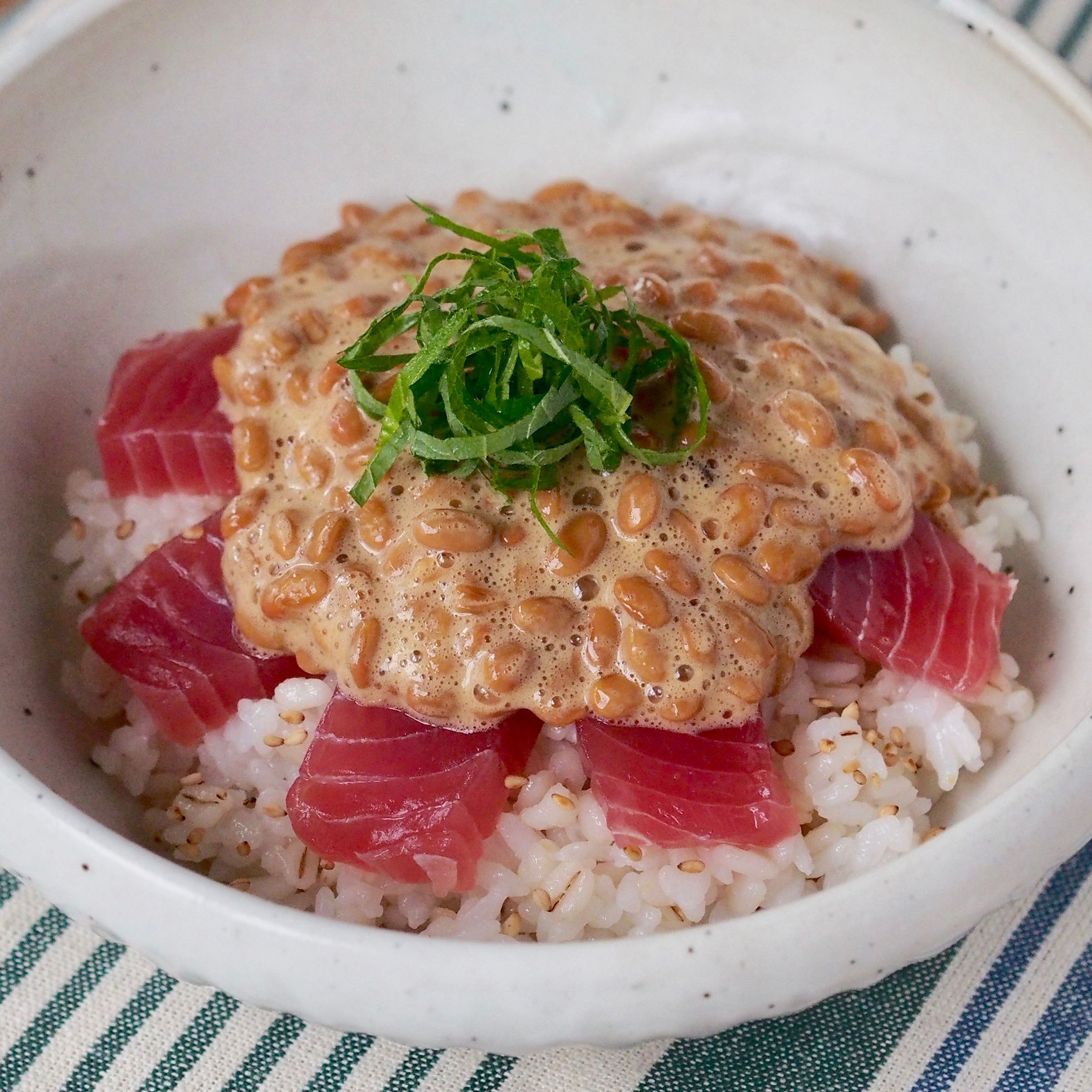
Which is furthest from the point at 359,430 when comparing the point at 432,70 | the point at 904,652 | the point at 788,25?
the point at 788,25

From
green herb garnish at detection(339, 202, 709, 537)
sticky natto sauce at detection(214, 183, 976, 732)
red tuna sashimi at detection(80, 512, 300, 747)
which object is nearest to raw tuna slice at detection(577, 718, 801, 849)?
sticky natto sauce at detection(214, 183, 976, 732)

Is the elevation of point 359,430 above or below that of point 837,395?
below

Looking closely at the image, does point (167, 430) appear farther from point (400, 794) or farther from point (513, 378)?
point (400, 794)

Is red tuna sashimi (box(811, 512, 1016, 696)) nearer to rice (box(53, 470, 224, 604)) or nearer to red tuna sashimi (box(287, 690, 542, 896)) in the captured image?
red tuna sashimi (box(287, 690, 542, 896))

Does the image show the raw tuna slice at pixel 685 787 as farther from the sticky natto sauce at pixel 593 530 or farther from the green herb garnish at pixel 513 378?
the green herb garnish at pixel 513 378

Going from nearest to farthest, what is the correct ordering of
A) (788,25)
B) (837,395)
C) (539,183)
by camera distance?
(837,395) → (788,25) → (539,183)

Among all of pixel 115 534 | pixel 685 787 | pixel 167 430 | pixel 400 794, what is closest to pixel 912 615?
pixel 685 787

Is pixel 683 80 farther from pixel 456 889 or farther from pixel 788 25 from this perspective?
pixel 456 889
